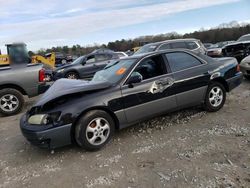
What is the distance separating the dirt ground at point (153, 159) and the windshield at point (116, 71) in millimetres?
1066

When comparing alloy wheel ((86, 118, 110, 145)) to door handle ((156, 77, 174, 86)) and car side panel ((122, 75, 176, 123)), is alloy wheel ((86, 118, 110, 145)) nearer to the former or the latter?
car side panel ((122, 75, 176, 123))

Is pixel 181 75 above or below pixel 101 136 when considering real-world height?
above

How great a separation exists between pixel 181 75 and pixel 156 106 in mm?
863

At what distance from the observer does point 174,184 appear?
3.32 metres

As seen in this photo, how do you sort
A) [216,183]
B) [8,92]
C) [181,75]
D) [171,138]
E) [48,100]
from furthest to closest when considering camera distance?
[8,92] → [181,75] → [171,138] → [48,100] → [216,183]

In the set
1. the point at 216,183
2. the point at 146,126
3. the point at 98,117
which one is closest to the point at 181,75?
the point at 146,126

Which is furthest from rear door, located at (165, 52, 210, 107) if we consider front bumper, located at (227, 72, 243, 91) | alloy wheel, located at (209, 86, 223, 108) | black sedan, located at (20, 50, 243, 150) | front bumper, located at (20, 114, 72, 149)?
front bumper, located at (20, 114, 72, 149)

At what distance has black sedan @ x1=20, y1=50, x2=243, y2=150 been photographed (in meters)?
4.28

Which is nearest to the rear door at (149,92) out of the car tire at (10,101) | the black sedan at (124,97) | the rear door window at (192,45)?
the black sedan at (124,97)

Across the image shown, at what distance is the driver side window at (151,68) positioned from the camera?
200 inches

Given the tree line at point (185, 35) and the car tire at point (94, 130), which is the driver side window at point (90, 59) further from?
the tree line at point (185, 35)

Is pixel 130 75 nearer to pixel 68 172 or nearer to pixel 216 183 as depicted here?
pixel 68 172

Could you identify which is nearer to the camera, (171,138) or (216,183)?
(216,183)

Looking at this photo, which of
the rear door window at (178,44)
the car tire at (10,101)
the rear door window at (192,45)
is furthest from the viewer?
the rear door window at (192,45)
